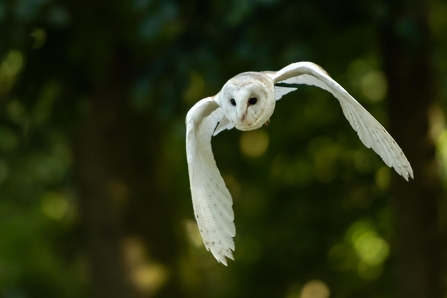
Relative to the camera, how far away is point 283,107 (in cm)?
422

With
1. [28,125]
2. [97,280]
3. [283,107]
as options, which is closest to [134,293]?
[97,280]

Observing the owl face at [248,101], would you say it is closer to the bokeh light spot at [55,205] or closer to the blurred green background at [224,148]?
the blurred green background at [224,148]

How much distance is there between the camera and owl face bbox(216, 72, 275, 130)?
1264 mm

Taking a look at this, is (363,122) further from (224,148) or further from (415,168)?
(224,148)

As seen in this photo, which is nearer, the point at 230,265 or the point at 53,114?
the point at 53,114

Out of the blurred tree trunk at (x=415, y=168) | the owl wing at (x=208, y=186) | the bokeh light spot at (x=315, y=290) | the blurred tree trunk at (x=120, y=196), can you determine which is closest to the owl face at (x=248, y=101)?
the owl wing at (x=208, y=186)

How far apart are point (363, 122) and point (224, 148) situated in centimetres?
344

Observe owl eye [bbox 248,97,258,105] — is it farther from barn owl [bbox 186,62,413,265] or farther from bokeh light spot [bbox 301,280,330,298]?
bokeh light spot [bbox 301,280,330,298]

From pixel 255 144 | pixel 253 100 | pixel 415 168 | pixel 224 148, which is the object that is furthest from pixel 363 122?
pixel 255 144

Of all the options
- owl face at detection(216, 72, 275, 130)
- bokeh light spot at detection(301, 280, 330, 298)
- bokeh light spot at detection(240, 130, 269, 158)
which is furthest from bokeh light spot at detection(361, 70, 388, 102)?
owl face at detection(216, 72, 275, 130)

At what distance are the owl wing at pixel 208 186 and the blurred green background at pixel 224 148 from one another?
3.69ft

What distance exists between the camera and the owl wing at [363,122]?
4.12ft

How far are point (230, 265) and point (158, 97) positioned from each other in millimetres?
2809

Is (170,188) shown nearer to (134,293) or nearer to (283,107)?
(134,293)
